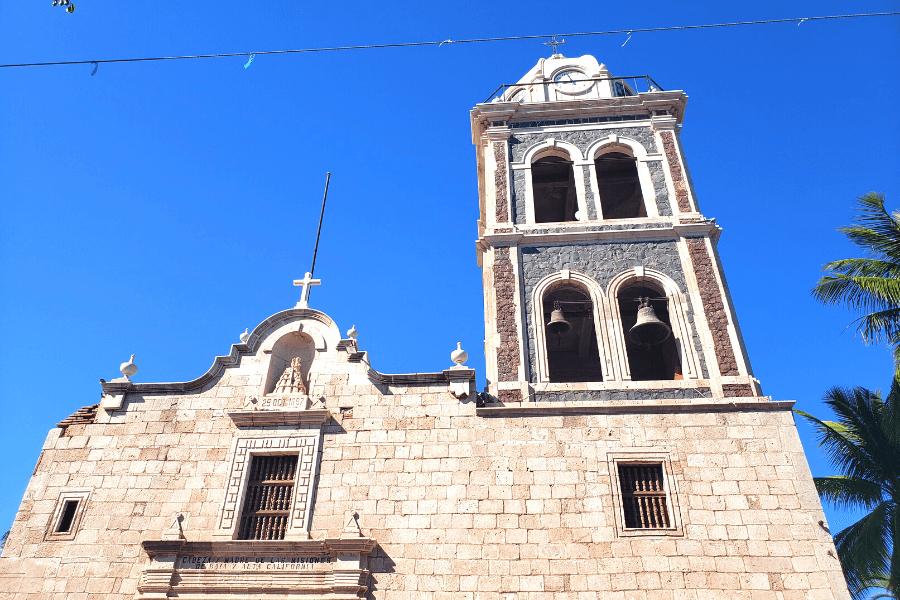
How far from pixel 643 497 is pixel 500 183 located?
9137mm

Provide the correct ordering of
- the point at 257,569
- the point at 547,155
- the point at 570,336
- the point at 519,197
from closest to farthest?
the point at 257,569
the point at 570,336
the point at 519,197
the point at 547,155

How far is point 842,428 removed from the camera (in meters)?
18.5

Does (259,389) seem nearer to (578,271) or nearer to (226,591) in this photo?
(226,591)

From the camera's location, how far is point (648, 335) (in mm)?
16141

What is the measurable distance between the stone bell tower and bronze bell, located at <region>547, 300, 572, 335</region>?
0.12 feet

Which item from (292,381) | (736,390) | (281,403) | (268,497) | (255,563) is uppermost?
(292,381)

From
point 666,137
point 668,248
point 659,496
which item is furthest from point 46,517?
point 666,137

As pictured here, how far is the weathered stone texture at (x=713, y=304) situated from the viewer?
596 inches

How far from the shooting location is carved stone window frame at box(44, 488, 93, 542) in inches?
527

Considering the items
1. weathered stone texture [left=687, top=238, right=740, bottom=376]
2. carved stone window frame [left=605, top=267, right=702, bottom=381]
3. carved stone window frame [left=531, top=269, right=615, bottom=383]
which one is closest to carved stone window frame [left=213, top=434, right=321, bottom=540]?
carved stone window frame [left=531, top=269, right=615, bottom=383]

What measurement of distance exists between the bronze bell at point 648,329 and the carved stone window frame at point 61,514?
11474 millimetres

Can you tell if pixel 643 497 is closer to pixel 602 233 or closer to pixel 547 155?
pixel 602 233

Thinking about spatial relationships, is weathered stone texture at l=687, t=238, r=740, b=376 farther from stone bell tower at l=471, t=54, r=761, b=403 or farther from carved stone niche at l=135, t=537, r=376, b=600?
carved stone niche at l=135, t=537, r=376, b=600

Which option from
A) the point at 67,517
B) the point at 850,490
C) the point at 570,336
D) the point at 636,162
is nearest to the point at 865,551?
the point at 850,490
